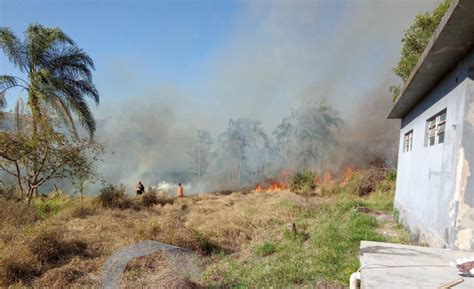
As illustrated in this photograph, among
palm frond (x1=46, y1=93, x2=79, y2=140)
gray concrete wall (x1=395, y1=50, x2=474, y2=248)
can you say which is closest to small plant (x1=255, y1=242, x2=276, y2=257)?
gray concrete wall (x1=395, y1=50, x2=474, y2=248)

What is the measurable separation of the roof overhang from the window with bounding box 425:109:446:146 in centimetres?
58

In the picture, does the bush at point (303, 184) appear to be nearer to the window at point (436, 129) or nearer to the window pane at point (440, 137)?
the window at point (436, 129)

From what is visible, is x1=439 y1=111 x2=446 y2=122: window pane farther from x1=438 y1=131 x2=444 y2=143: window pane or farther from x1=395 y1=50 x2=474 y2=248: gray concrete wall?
x1=438 y1=131 x2=444 y2=143: window pane

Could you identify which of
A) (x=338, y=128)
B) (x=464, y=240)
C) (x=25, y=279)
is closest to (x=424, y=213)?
(x=464, y=240)

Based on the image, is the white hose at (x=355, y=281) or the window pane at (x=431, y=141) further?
the window pane at (x=431, y=141)

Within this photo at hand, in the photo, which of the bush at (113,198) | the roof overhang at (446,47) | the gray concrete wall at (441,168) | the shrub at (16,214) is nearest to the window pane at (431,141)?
the gray concrete wall at (441,168)

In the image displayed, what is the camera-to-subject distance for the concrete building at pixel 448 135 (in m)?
3.71

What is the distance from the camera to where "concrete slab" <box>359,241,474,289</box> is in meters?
2.46

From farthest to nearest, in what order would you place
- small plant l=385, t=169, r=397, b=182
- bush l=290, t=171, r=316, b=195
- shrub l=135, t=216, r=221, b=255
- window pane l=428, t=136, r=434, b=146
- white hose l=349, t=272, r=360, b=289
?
bush l=290, t=171, r=316, b=195 < small plant l=385, t=169, r=397, b=182 < shrub l=135, t=216, r=221, b=255 < window pane l=428, t=136, r=434, b=146 < white hose l=349, t=272, r=360, b=289

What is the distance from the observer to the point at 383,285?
7.96 feet

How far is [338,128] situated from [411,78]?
27.4 metres

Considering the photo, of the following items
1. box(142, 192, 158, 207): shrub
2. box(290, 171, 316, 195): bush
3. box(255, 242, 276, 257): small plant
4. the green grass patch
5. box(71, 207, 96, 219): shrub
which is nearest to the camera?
the green grass patch

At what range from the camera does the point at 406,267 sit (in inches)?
111

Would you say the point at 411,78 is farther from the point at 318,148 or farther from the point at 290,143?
the point at 290,143
